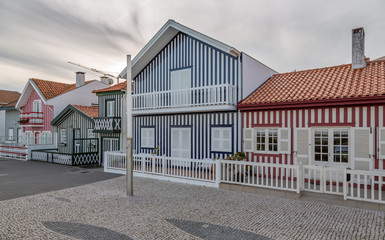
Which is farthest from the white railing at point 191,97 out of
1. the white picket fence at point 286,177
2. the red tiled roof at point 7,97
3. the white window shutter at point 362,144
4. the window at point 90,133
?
the red tiled roof at point 7,97

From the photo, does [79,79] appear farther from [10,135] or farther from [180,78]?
[180,78]

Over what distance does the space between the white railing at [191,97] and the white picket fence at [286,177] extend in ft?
9.79

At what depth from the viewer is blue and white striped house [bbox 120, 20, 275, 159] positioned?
11703mm

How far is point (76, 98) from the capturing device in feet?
77.2

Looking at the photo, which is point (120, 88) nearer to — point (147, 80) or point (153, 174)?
point (147, 80)

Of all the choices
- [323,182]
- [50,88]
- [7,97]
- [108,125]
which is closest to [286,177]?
[323,182]

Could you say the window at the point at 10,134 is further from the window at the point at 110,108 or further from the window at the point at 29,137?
the window at the point at 110,108

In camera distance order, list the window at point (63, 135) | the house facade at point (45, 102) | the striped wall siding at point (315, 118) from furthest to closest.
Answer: the house facade at point (45, 102) < the window at point (63, 135) < the striped wall siding at point (315, 118)

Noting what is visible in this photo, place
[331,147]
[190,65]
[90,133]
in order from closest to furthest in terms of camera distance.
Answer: [331,147]
[190,65]
[90,133]

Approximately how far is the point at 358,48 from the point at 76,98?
22.7m

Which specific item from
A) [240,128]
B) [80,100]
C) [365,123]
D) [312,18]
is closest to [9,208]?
[240,128]

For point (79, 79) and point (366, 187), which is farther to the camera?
point (79, 79)

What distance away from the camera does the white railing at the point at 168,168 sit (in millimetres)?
9984

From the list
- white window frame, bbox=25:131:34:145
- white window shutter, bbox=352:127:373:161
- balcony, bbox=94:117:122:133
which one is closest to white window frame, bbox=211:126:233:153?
white window shutter, bbox=352:127:373:161
